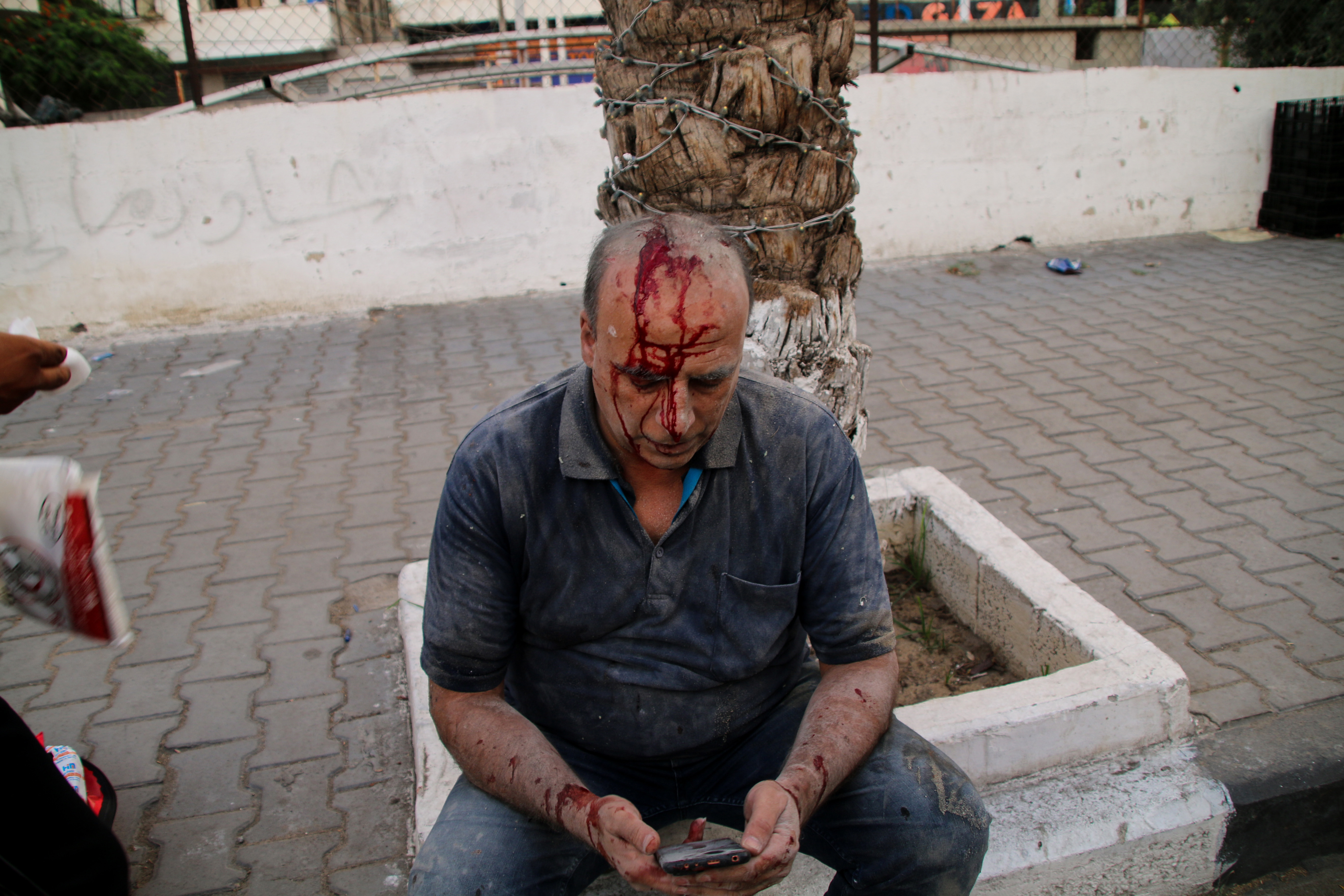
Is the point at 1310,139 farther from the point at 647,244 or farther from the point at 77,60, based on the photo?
the point at 77,60

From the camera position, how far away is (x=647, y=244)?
1.64 meters

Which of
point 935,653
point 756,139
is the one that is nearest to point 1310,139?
point 935,653

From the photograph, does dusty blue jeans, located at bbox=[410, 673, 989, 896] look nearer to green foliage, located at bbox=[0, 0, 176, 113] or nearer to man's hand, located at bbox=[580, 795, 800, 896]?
man's hand, located at bbox=[580, 795, 800, 896]

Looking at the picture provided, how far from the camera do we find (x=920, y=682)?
271cm

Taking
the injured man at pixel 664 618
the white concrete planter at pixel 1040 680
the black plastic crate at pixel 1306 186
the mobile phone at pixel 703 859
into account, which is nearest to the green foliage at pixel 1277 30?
the black plastic crate at pixel 1306 186

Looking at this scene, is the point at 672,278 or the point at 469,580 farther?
the point at 469,580

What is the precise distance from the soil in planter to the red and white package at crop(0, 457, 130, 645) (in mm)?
1876

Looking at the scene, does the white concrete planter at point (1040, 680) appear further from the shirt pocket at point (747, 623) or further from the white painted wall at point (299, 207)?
the white painted wall at point (299, 207)

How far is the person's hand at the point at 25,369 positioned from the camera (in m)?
1.84

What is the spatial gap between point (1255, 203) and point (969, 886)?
8.88m

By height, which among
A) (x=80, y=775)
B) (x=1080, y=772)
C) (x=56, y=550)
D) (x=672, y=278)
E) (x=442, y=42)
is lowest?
(x=1080, y=772)

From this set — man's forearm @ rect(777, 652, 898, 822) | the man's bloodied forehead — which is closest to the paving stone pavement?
man's forearm @ rect(777, 652, 898, 822)

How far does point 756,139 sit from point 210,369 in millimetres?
5078

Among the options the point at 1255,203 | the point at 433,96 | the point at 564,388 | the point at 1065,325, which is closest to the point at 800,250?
the point at 564,388
